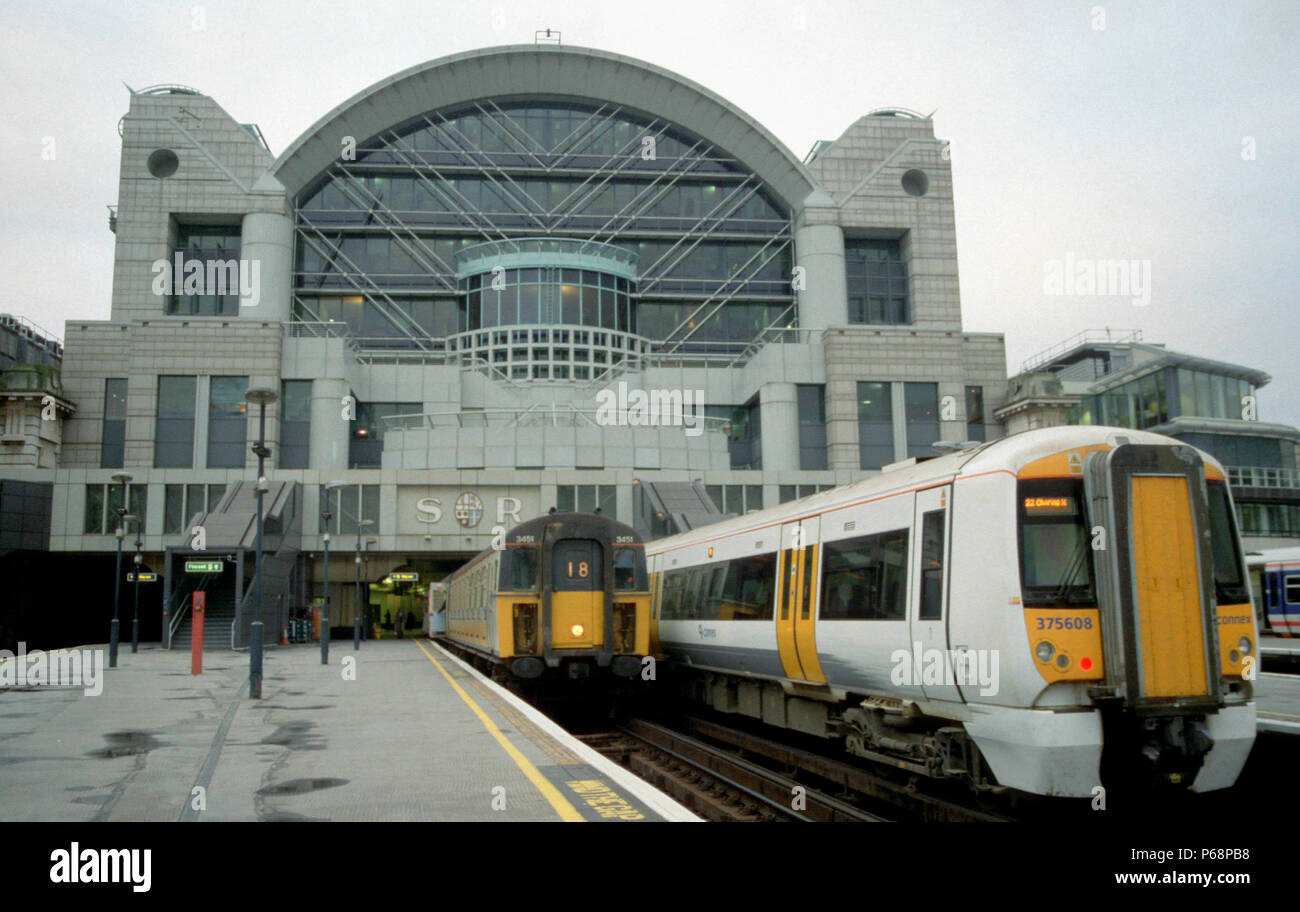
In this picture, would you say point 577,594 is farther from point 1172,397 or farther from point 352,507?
point 1172,397

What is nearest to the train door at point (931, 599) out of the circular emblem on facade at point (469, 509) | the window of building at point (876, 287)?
the circular emblem on facade at point (469, 509)

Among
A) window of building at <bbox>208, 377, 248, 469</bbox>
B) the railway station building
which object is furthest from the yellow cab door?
window of building at <bbox>208, 377, 248, 469</bbox>

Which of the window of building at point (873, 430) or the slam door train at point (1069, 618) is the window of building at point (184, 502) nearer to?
the window of building at point (873, 430)

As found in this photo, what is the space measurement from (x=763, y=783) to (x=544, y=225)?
64010mm

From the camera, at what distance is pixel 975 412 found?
206ft

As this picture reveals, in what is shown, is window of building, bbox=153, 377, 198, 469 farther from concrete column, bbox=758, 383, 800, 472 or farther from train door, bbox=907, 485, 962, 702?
train door, bbox=907, 485, 962, 702

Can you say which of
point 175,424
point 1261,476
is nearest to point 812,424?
point 1261,476

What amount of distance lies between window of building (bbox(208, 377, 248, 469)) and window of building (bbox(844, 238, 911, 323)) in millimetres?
40226

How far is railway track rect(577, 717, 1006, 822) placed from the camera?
411 inches

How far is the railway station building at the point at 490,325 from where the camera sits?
168ft

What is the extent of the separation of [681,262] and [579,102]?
1484 centimetres
